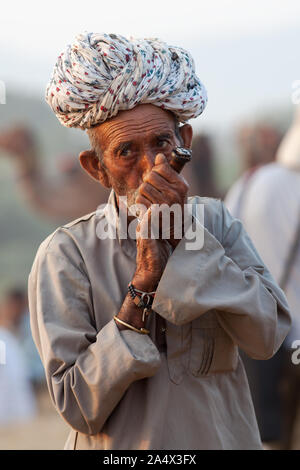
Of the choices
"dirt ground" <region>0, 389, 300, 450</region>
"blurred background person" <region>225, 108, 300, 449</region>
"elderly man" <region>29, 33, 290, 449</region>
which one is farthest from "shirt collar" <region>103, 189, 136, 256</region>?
"dirt ground" <region>0, 389, 300, 450</region>

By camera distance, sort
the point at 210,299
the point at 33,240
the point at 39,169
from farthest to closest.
Result: the point at 33,240 < the point at 39,169 < the point at 210,299

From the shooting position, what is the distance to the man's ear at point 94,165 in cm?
281

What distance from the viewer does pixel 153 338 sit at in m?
2.65

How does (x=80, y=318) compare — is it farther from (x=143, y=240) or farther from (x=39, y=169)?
(x=39, y=169)

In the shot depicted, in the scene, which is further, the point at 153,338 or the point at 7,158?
the point at 7,158

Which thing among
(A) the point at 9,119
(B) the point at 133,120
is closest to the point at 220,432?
(B) the point at 133,120

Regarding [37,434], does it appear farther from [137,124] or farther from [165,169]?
[165,169]

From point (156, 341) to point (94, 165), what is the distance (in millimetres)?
654

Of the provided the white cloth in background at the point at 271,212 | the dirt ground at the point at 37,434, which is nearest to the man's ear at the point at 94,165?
the white cloth in background at the point at 271,212

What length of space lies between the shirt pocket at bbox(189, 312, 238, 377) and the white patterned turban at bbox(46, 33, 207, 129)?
0.72 m

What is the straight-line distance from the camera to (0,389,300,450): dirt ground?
28.5 ft

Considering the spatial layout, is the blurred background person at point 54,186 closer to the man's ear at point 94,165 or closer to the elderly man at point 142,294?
the man's ear at point 94,165

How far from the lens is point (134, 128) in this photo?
8.71 ft

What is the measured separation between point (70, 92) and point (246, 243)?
789 mm
